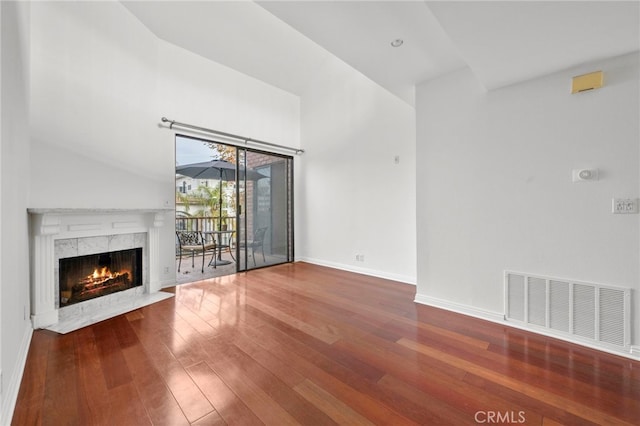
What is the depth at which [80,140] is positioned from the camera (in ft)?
9.70

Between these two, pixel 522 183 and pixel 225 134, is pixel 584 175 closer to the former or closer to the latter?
pixel 522 183

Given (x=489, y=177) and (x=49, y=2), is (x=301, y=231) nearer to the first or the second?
(x=489, y=177)

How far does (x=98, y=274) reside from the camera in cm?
315

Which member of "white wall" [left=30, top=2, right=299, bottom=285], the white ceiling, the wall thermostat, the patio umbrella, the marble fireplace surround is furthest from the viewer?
the patio umbrella

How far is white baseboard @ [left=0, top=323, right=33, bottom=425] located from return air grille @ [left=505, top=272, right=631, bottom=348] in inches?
143

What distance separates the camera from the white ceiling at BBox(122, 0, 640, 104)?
162 cm

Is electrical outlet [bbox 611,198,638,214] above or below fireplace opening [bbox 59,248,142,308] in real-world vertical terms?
above

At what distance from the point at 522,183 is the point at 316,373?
2438 mm

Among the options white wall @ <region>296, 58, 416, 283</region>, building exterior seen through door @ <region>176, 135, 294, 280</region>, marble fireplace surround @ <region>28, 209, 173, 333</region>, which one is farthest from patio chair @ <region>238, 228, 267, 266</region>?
marble fireplace surround @ <region>28, 209, 173, 333</region>

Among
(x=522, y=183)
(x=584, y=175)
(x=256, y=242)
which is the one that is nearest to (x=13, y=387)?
(x=256, y=242)

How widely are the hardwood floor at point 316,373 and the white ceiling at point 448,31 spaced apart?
231 cm

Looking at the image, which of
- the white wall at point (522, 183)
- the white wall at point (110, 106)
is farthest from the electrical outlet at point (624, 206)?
the white wall at point (110, 106)

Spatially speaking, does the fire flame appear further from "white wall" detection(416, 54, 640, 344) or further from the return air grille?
the return air grille

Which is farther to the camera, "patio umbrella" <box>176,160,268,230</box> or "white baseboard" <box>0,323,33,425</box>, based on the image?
"patio umbrella" <box>176,160,268,230</box>
